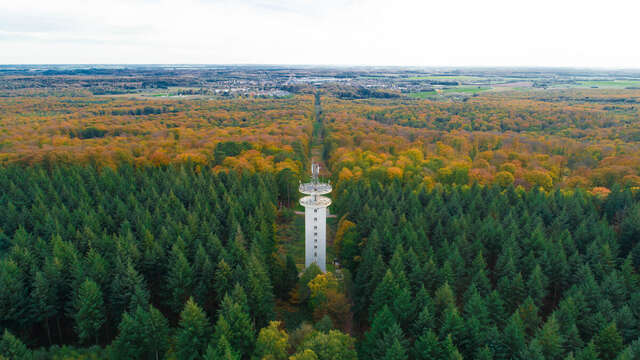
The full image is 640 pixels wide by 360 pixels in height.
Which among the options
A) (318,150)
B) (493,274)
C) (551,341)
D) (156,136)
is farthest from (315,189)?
(318,150)

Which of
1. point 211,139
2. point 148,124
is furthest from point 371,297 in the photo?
point 148,124

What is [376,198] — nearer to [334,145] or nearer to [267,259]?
[267,259]

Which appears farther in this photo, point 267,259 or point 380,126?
point 380,126

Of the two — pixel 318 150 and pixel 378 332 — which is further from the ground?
pixel 378 332

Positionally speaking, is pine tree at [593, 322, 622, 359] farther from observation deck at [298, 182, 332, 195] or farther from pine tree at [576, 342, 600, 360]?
observation deck at [298, 182, 332, 195]

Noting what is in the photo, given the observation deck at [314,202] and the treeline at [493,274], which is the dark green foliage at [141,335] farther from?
the observation deck at [314,202]

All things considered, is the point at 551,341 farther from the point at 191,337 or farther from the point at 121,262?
the point at 121,262
